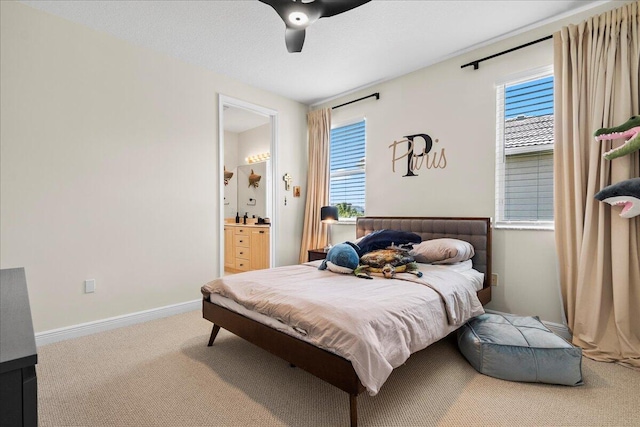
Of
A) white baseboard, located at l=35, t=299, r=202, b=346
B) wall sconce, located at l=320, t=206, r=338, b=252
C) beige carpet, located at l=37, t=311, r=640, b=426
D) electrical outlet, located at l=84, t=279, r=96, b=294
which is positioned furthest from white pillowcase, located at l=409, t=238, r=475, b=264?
electrical outlet, located at l=84, t=279, r=96, b=294

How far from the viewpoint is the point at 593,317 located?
7.93ft

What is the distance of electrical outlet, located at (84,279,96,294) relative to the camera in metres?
2.85

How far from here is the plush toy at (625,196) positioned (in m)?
2.14

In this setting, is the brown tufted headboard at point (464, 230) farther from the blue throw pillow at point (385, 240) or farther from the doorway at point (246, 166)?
the doorway at point (246, 166)

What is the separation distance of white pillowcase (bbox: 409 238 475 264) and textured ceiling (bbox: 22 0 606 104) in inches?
78.3

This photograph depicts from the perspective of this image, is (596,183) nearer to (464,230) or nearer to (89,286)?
(464,230)

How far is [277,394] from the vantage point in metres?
1.88

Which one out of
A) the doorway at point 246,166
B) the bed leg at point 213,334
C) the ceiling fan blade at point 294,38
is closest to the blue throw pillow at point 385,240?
the bed leg at point 213,334

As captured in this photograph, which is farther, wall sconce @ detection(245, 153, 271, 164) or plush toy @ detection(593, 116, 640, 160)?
wall sconce @ detection(245, 153, 271, 164)


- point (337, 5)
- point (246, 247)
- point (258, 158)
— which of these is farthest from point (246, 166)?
point (337, 5)

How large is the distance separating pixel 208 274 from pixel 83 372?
1.69 meters

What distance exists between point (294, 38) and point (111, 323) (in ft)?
9.91

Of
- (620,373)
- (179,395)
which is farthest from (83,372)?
(620,373)

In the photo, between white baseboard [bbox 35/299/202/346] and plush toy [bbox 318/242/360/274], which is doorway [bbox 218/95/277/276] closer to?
white baseboard [bbox 35/299/202/346]
